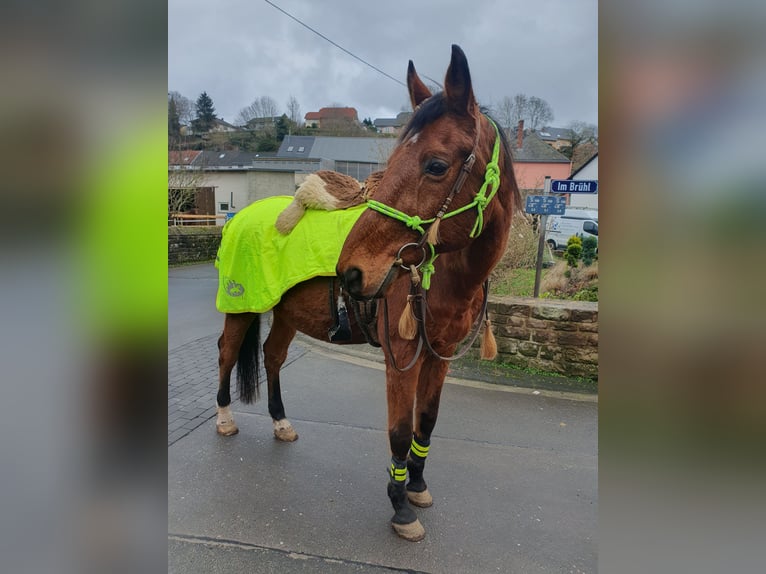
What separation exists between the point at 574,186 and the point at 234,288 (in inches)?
179

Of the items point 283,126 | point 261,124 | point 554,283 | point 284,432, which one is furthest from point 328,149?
point 284,432

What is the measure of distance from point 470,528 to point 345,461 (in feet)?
3.40

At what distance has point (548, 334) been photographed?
4.92m

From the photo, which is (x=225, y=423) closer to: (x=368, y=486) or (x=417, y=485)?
(x=368, y=486)

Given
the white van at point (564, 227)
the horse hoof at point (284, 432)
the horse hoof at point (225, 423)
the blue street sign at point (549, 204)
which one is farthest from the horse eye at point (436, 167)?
the white van at point (564, 227)

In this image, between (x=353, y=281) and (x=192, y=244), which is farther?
(x=192, y=244)

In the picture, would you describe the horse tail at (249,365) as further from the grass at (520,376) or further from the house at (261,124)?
the house at (261,124)

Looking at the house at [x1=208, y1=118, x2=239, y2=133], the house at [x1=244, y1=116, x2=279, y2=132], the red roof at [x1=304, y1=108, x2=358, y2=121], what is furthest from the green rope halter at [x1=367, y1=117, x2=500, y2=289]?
the red roof at [x1=304, y1=108, x2=358, y2=121]

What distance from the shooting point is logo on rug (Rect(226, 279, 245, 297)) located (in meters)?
3.14

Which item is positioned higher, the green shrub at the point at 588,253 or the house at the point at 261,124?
the house at the point at 261,124

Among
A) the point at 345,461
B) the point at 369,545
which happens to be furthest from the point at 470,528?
the point at 345,461

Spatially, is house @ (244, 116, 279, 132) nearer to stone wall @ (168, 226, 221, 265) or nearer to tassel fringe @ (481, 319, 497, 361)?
stone wall @ (168, 226, 221, 265)

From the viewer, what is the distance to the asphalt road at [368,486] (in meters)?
2.21
